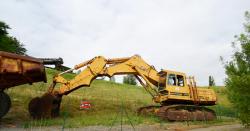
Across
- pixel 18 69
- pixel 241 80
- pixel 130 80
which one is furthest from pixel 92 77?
pixel 130 80

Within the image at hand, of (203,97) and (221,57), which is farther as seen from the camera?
(203,97)

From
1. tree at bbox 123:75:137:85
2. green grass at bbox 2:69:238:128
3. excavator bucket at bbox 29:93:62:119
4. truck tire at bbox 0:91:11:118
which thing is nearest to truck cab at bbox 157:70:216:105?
green grass at bbox 2:69:238:128

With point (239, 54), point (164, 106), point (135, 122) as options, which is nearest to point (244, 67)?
point (239, 54)

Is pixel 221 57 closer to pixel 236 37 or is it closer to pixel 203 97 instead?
pixel 236 37

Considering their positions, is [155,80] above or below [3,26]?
below

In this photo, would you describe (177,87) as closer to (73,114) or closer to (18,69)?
(73,114)

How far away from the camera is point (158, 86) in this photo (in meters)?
20.3

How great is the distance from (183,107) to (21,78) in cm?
998

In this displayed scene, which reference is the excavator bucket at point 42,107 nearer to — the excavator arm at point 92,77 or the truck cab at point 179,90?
the excavator arm at point 92,77

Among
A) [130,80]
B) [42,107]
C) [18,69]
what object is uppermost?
[130,80]

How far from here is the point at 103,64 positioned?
18875 mm

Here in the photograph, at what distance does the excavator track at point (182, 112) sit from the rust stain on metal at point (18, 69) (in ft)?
24.2

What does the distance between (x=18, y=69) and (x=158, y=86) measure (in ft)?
31.4

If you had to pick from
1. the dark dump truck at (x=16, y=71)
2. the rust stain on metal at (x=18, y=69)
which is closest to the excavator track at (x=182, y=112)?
the dark dump truck at (x=16, y=71)
